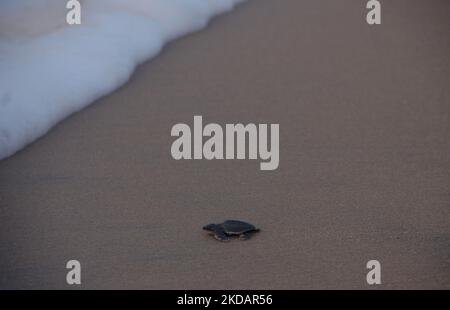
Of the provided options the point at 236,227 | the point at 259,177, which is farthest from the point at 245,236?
the point at 259,177

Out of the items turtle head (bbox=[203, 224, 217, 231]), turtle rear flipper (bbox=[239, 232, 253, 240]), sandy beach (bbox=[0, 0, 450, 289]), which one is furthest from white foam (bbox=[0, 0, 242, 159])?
turtle rear flipper (bbox=[239, 232, 253, 240])

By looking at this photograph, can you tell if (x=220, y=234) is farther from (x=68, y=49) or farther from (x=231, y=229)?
(x=68, y=49)

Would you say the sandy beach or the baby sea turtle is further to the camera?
the baby sea turtle


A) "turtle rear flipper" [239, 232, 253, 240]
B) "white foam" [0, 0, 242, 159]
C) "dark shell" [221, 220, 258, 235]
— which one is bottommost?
"turtle rear flipper" [239, 232, 253, 240]

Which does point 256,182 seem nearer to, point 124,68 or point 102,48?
point 124,68

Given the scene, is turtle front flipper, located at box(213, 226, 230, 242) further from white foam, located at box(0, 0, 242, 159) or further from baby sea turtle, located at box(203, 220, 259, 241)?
white foam, located at box(0, 0, 242, 159)
